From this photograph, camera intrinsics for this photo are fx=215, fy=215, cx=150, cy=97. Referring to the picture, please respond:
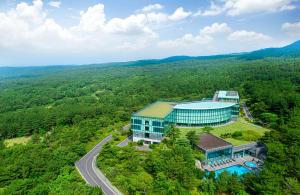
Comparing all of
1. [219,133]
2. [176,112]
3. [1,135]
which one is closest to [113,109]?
[176,112]

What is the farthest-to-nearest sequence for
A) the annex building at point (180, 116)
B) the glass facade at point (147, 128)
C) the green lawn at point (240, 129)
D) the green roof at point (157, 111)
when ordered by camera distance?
1. the green roof at point (157, 111)
2. the annex building at point (180, 116)
3. the glass facade at point (147, 128)
4. the green lawn at point (240, 129)

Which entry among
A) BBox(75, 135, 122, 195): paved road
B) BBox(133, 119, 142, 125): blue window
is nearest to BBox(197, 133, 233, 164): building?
BBox(133, 119, 142, 125): blue window

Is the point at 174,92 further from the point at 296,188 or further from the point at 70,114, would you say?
the point at 296,188

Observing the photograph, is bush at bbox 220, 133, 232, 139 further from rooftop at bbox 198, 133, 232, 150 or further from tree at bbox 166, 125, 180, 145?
tree at bbox 166, 125, 180, 145

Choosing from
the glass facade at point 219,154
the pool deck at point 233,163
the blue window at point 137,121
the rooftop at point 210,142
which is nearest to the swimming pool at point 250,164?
the pool deck at point 233,163

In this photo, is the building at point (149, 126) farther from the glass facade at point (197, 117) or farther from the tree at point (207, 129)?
the tree at point (207, 129)

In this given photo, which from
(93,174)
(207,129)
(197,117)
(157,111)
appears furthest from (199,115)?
(93,174)
